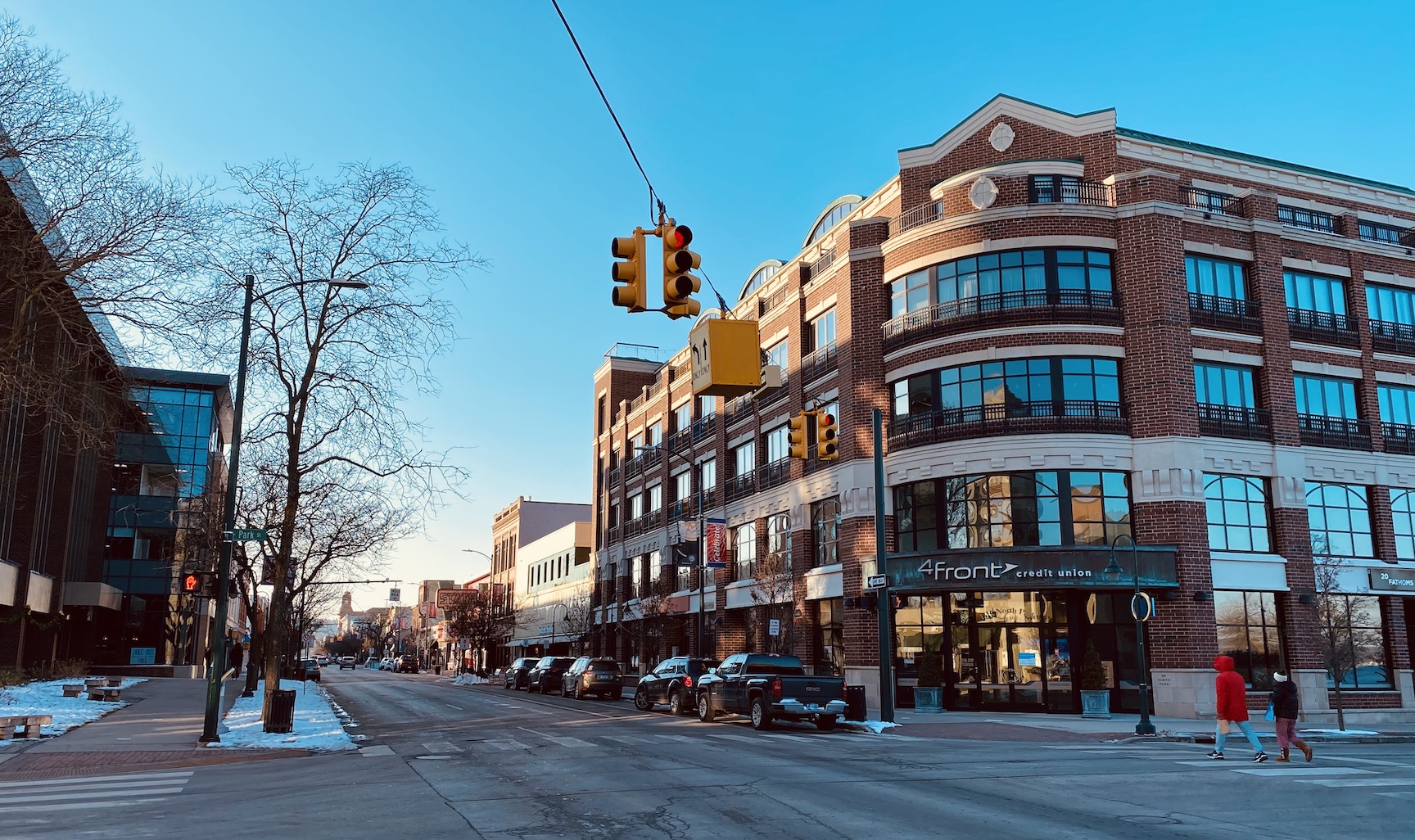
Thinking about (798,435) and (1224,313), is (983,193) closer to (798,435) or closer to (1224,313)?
(1224,313)

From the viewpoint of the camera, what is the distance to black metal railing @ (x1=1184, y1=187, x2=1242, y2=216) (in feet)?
109

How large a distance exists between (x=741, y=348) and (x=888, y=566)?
2125 cm

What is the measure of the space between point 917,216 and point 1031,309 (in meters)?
5.70

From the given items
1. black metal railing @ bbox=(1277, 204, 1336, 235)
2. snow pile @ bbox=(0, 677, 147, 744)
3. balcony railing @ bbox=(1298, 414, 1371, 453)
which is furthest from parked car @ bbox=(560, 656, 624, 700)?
black metal railing @ bbox=(1277, 204, 1336, 235)

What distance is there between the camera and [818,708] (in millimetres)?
24297

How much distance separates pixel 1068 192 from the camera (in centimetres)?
3288

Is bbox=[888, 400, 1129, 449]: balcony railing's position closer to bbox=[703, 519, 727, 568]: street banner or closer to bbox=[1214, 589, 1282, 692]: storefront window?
bbox=[1214, 589, 1282, 692]: storefront window

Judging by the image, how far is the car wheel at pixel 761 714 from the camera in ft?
80.7

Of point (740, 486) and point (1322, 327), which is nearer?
point (1322, 327)

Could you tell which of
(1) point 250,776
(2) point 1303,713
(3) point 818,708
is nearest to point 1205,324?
(2) point 1303,713

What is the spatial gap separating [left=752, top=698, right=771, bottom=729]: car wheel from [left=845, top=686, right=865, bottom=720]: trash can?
6.30ft

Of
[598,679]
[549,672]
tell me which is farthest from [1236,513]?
[549,672]

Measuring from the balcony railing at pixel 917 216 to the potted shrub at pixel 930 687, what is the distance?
13690 mm

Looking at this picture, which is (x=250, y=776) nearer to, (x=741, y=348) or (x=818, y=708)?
(x=741, y=348)
